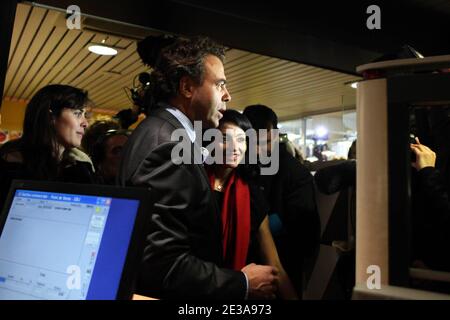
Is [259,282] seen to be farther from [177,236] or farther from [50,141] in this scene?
[50,141]

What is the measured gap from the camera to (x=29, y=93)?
7.29 metres

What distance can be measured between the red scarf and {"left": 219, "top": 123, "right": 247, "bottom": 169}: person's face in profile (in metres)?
0.11

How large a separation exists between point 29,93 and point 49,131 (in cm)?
629

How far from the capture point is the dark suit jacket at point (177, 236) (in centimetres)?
99

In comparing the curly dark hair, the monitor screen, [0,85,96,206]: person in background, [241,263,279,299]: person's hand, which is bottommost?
[241,263,279,299]: person's hand

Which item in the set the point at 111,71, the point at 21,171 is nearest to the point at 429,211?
the point at 21,171

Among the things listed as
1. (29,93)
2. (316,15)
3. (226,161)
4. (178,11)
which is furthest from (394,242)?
(29,93)

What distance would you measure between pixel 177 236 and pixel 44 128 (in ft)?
3.46

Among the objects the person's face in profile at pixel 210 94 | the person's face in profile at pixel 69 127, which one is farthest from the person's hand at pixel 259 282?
the person's face in profile at pixel 69 127

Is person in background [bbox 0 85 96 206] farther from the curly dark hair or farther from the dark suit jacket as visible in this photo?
the dark suit jacket

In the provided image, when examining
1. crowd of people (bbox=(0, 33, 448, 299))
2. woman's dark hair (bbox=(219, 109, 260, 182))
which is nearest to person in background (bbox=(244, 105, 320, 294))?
crowd of people (bbox=(0, 33, 448, 299))

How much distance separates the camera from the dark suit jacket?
3.24 ft

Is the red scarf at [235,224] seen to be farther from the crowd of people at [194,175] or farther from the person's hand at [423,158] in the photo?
the person's hand at [423,158]

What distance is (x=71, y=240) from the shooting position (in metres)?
0.71
